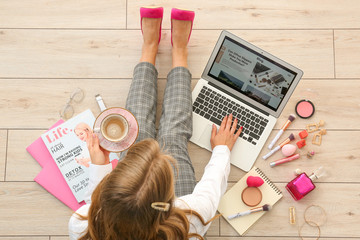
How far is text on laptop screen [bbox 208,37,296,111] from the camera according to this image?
1.20 meters

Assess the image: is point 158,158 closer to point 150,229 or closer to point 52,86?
point 150,229

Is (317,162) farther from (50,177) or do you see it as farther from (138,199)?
(50,177)

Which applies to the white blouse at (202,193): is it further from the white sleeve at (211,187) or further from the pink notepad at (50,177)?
the pink notepad at (50,177)

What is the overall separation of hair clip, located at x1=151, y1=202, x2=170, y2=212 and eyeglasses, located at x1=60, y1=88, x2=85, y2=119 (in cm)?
63

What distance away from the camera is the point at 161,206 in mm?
779

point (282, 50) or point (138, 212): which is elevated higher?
point (282, 50)

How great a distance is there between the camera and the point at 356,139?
4.18 feet

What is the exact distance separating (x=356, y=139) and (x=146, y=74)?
748mm

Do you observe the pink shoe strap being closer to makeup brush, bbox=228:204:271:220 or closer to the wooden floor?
the wooden floor

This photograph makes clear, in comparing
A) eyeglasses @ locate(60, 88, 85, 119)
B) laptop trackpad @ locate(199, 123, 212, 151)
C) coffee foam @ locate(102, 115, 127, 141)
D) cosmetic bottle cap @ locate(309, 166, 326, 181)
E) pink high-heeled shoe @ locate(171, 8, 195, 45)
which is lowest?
cosmetic bottle cap @ locate(309, 166, 326, 181)

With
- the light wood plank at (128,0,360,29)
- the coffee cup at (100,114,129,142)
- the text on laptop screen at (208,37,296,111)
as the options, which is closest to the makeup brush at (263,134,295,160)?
the text on laptop screen at (208,37,296,111)

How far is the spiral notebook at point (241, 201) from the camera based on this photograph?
1232mm

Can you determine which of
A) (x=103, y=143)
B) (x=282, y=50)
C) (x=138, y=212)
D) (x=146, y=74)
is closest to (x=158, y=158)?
(x=138, y=212)

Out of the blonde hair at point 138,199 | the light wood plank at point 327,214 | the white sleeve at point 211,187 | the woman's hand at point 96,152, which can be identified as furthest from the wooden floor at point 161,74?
the blonde hair at point 138,199
